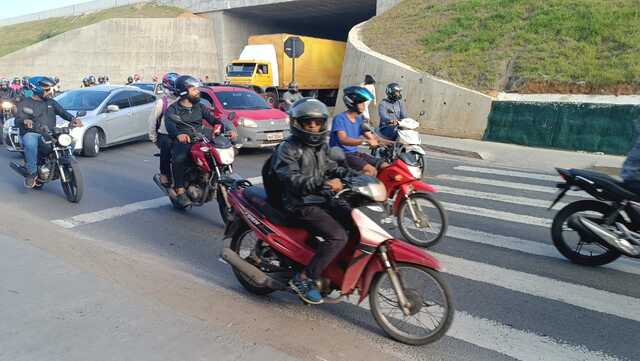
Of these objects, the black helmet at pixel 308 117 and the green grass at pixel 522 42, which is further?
the green grass at pixel 522 42

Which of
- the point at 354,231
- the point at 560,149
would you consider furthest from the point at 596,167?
the point at 354,231

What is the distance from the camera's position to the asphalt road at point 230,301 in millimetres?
3586

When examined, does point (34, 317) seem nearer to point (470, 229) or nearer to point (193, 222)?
point (193, 222)

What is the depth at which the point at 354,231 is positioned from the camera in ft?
12.5

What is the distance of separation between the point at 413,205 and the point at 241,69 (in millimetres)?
21304

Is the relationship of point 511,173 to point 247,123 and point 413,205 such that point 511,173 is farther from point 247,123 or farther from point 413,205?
point 247,123

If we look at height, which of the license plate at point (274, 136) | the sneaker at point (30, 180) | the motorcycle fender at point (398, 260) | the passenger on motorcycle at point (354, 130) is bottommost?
the license plate at point (274, 136)

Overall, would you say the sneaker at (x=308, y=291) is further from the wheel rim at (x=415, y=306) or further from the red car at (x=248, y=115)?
the red car at (x=248, y=115)

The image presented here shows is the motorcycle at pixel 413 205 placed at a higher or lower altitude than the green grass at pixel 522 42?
Result: lower

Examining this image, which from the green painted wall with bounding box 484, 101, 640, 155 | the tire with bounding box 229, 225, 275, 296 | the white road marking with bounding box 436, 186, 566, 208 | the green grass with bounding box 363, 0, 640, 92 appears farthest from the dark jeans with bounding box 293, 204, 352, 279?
the green grass with bounding box 363, 0, 640, 92

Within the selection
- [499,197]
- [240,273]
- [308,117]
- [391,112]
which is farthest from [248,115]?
[308,117]

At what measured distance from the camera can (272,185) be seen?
415cm

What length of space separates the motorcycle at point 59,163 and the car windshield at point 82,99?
16.8ft

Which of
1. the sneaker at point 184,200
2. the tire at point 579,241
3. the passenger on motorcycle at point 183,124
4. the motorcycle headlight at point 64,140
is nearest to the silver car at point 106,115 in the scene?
the motorcycle headlight at point 64,140
